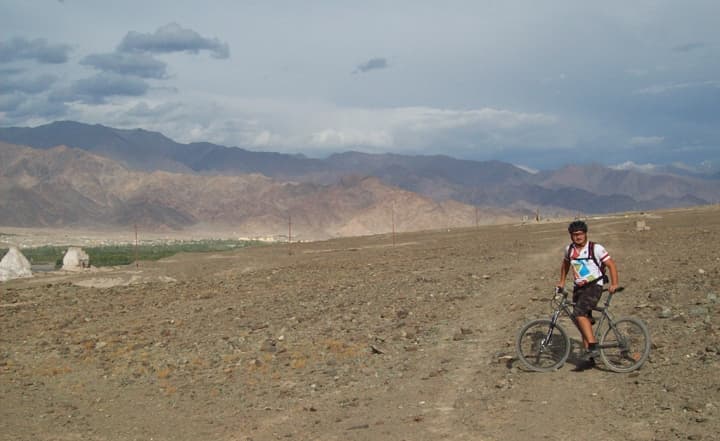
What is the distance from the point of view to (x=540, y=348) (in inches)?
413

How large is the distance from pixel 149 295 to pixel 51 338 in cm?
719

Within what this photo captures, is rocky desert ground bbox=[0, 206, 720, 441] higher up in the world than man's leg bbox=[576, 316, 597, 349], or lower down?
lower down

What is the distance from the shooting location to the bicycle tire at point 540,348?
10508 millimetres

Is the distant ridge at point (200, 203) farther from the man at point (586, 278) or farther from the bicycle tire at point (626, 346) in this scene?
the bicycle tire at point (626, 346)

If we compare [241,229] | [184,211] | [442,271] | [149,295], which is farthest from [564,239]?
[184,211]

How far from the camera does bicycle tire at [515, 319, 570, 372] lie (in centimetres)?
1051

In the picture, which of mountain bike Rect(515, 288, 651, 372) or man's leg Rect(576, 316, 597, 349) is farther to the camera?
man's leg Rect(576, 316, 597, 349)

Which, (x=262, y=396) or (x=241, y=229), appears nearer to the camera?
(x=262, y=396)

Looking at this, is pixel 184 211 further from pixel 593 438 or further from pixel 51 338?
pixel 593 438

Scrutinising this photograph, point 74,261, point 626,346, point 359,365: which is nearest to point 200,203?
point 74,261

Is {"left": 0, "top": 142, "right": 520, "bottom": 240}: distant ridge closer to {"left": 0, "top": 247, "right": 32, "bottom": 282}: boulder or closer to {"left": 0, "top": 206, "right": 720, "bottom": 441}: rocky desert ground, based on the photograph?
{"left": 0, "top": 247, "right": 32, "bottom": 282}: boulder

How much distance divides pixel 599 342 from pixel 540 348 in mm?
787

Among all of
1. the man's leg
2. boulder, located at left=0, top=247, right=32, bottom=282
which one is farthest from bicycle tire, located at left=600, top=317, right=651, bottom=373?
boulder, located at left=0, top=247, right=32, bottom=282

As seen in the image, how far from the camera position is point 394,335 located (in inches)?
553
